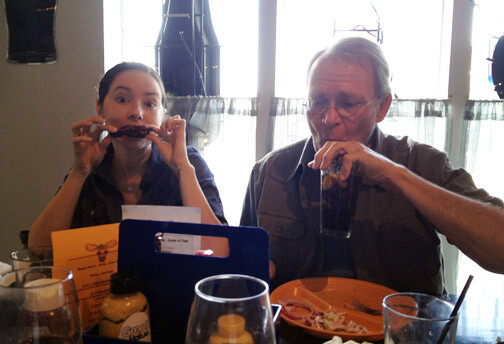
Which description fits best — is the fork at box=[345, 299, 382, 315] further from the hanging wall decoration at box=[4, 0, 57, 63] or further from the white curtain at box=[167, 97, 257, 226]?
the hanging wall decoration at box=[4, 0, 57, 63]

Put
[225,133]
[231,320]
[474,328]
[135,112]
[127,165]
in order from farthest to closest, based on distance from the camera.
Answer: [225,133]
[127,165]
[135,112]
[474,328]
[231,320]

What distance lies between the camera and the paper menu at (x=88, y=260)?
75 centimetres

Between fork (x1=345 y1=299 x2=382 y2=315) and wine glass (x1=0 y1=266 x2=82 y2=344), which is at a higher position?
wine glass (x1=0 y1=266 x2=82 y2=344)

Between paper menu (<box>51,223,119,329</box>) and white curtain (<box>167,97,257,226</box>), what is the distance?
2.07m

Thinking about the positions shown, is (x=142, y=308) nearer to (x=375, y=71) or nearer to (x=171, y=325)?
(x=171, y=325)

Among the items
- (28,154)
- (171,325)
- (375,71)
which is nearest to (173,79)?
(28,154)

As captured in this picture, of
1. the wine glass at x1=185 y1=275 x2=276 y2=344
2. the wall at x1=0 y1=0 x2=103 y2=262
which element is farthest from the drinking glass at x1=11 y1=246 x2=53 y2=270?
the wall at x1=0 y1=0 x2=103 y2=262

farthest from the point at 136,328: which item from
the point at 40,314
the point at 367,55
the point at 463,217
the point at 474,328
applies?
the point at 367,55

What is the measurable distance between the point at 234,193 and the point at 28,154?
5.44 ft

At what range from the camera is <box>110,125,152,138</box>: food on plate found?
1555mm

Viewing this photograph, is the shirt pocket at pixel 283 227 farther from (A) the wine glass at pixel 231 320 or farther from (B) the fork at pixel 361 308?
(A) the wine glass at pixel 231 320

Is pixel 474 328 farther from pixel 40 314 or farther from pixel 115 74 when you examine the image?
pixel 115 74

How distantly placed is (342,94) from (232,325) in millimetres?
1090

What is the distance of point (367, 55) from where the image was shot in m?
1.43
